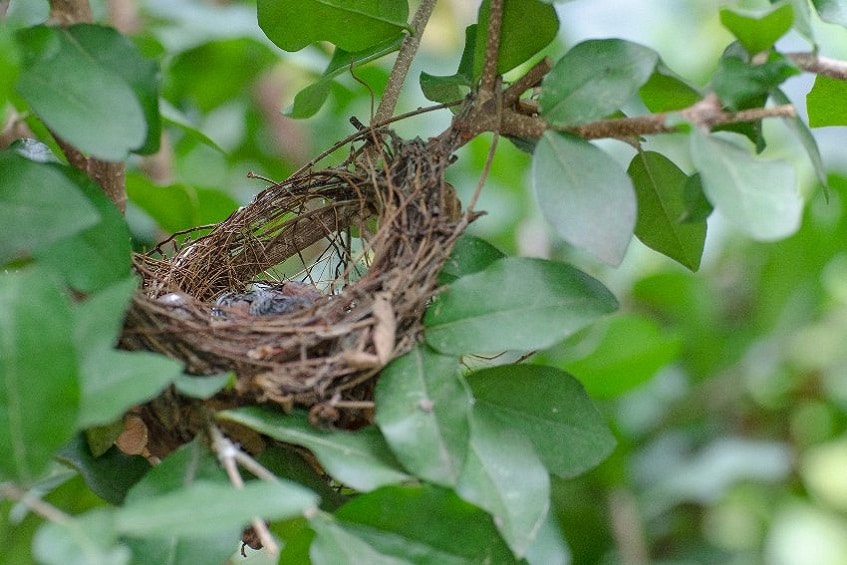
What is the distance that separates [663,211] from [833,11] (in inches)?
8.8

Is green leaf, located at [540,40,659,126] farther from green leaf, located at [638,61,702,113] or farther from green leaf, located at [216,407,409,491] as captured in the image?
green leaf, located at [216,407,409,491]

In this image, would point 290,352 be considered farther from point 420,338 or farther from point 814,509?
point 814,509

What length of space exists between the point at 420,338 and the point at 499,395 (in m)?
0.08

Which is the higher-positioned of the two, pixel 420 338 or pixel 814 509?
pixel 420 338

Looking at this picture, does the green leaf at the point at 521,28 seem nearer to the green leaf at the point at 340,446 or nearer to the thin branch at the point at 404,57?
the thin branch at the point at 404,57

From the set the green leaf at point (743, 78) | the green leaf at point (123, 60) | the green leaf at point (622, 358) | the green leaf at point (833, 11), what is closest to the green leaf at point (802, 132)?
the green leaf at point (743, 78)

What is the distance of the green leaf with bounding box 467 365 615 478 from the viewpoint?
30.2 inches

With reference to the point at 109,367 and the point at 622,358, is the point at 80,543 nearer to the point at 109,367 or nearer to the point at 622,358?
the point at 109,367

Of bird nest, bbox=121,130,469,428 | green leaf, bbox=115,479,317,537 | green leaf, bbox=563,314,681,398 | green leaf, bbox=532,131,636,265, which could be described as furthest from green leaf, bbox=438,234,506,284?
green leaf, bbox=563,314,681,398

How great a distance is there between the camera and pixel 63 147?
76cm

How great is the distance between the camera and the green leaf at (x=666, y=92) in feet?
2.45

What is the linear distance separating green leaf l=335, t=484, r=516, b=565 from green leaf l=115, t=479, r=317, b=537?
0.13 metres

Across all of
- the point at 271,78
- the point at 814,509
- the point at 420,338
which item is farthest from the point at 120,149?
the point at 814,509

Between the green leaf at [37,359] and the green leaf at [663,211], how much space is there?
0.53 metres
